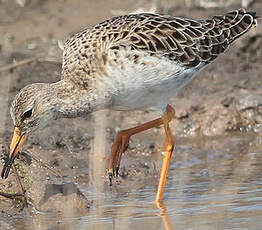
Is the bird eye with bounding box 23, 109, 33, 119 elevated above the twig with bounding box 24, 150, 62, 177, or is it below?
above

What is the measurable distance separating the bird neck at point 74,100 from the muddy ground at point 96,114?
26 cm

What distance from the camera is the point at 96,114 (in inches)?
400

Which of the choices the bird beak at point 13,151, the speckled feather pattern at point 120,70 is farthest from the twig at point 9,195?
the speckled feather pattern at point 120,70

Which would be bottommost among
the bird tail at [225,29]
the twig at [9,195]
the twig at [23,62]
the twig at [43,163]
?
the twig at [43,163]

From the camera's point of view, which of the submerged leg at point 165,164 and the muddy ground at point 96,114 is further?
the muddy ground at point 96,114

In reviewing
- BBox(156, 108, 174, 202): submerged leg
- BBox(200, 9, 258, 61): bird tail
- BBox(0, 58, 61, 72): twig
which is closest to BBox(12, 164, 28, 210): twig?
BBox(156, 108, 174, 202): submerged leg

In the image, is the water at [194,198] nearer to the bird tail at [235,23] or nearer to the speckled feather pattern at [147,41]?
the speckled feather pattern at [147,41]

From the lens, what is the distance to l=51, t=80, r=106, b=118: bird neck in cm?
835

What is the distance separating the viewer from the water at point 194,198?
755 centimetres

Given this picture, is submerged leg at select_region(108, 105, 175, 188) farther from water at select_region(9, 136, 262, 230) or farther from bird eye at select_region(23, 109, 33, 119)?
bird eye at select_region(23, 109, 33, 119)

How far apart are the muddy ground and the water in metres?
0.21

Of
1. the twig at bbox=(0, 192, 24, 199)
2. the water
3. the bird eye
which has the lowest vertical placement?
the water

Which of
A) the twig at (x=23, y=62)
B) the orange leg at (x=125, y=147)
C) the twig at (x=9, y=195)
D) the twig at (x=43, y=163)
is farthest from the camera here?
the twig at (x=23, y=62)

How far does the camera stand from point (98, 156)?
9.00 metres
